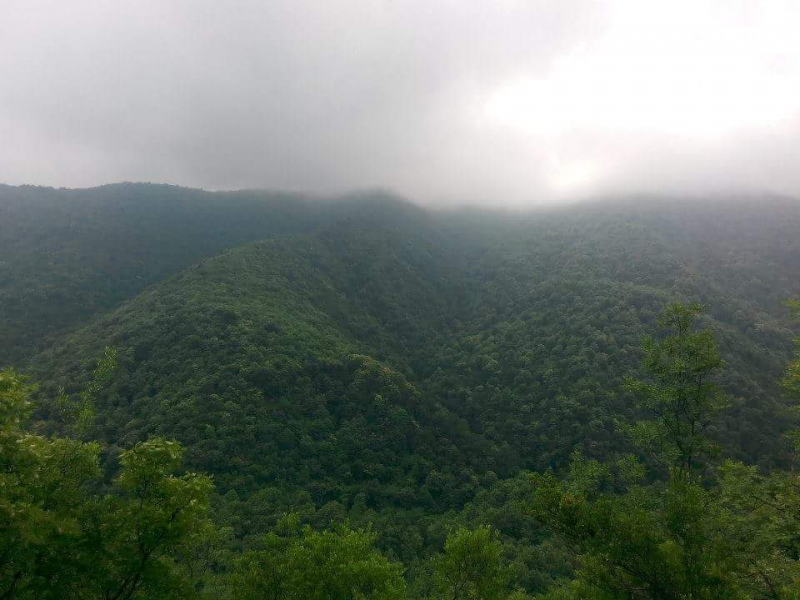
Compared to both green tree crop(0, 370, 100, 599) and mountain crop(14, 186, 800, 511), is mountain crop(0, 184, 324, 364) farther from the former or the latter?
green tree crop(0, 370, 100, 599)

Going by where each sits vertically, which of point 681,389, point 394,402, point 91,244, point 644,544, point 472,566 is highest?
point 91,244

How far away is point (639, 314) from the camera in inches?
4318

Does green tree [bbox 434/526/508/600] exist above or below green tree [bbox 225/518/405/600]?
below

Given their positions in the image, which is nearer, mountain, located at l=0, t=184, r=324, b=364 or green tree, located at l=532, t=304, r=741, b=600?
green tree, located at l=532, t=304, r=741, b=600

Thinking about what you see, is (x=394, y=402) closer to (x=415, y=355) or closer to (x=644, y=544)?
(x=415, y=355)

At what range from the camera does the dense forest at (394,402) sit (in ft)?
54.6

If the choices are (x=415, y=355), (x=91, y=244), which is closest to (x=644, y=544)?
(x=415, y=355)

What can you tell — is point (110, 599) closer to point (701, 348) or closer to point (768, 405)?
point (701, 348)

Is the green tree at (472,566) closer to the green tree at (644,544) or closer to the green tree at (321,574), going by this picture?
the green tree at (321,574)

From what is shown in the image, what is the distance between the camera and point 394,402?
9981cm

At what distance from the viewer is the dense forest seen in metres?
16.6

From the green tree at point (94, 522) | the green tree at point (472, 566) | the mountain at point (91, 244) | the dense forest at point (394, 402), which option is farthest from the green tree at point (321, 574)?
the mountain at point (91, 244)

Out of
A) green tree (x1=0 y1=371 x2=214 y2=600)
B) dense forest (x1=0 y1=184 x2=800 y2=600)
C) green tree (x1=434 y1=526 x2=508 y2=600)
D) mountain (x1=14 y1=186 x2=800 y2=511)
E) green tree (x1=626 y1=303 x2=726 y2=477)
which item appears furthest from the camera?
mountain (x1=14 y1=186 x2=800 y2=511)

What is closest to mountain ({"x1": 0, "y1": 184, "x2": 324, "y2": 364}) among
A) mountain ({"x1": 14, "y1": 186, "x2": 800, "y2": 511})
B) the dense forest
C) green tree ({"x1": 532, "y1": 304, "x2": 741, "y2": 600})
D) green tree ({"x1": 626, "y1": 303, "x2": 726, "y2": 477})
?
the dense forest
